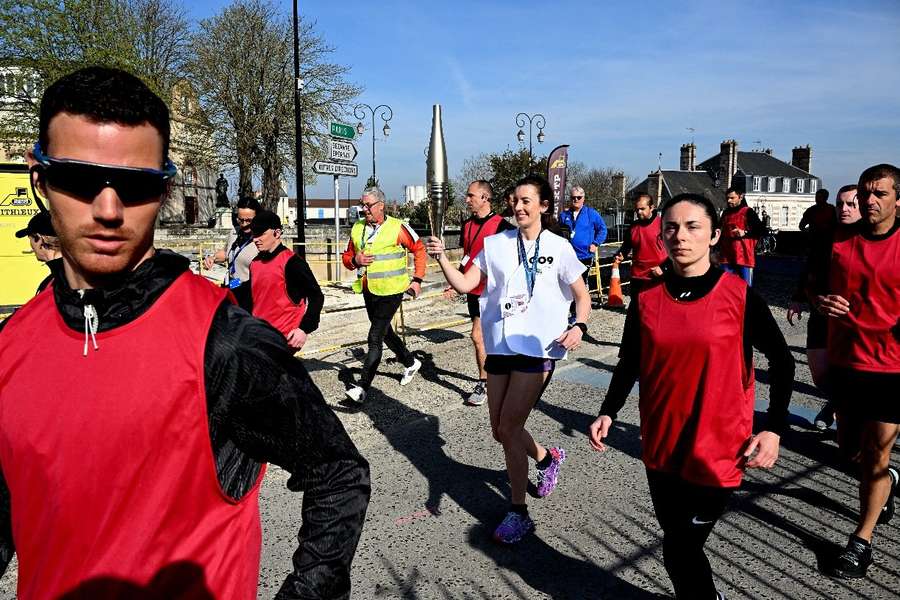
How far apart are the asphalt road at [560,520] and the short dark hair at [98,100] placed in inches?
118

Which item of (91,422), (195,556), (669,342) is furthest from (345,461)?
(669,342)

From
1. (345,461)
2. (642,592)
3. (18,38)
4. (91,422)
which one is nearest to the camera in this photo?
(91,422)

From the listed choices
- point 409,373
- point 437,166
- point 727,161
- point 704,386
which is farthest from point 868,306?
point 727,161

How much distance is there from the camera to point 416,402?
23.3ft

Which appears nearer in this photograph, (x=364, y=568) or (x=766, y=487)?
(x=364, y=568)

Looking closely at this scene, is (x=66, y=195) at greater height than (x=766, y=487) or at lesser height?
greater

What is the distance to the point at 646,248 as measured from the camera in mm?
9734

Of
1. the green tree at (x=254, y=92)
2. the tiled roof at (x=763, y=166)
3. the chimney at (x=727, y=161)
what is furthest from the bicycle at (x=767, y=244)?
the tiled roof at (x=763, y=166)

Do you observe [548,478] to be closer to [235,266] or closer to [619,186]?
[235,266]

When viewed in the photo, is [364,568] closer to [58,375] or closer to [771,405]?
[771,405]

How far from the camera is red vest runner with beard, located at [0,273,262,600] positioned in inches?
46.1

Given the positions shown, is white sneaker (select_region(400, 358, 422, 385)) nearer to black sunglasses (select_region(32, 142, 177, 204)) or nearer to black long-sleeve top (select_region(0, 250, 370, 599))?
black long-sleeve top (select_region(0, 250, 370, 599))

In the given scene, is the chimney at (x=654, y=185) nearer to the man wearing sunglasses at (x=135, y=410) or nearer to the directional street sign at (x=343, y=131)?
the directional street sign at (x=343, y=131)

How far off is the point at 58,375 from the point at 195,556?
410mm
